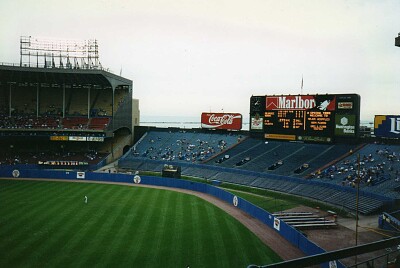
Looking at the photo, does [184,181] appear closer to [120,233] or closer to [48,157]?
[120,233]

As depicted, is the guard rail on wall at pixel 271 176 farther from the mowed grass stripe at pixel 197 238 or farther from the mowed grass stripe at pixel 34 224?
the mowed grass stripe at pixel 34 224

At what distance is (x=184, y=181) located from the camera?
53.0m

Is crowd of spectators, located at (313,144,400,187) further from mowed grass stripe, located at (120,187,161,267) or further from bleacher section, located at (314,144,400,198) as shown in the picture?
mowed grass stripe, located at (120,187,161,267)

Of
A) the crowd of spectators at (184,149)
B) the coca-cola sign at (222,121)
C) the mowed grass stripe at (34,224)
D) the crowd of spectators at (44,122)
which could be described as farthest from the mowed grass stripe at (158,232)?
the crowd of spectators at (44,122)

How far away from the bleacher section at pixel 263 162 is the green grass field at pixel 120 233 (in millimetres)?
13254

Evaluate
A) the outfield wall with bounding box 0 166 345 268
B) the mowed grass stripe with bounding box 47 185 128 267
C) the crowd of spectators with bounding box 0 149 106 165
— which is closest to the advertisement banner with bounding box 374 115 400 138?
the outfield wall with bounding box 0 166 345 268

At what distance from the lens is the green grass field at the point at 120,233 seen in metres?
24.0

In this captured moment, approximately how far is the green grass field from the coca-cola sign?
2953 centimetres

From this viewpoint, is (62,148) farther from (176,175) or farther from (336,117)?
(336,117)

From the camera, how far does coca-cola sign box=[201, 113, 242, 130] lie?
7184cm

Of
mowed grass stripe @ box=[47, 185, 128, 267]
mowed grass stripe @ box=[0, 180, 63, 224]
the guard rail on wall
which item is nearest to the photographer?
mowed grass stripe @ box=[47, 185, 128, 267]

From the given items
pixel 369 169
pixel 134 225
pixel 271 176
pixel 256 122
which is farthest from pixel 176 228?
pixel 256 122

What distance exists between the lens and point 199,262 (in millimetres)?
23875

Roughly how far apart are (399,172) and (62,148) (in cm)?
6481
